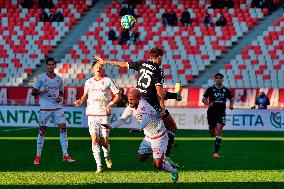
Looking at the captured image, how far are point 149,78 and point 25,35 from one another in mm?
33075

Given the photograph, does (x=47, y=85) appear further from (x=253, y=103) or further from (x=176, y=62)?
(x=176, y=62)

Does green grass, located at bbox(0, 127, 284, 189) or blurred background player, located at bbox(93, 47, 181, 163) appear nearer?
green grass, located at bbox(0, 127, 284, 189)

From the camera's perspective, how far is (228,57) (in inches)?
1745

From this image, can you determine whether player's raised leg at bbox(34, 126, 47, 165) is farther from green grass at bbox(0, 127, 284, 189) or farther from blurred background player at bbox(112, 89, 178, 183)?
blurred background player at bbox(112, 89, 178, 183)

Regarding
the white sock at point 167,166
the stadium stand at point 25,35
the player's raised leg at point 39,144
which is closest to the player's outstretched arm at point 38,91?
the player's raised leg at point 39,144

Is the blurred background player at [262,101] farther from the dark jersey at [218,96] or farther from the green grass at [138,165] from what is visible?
the dark jersey at [218,96]

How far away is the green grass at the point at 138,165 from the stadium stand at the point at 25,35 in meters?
16.1

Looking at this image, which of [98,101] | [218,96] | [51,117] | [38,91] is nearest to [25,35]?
[218,96]

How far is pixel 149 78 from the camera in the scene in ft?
52.3

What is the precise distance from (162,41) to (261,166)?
92.3ft

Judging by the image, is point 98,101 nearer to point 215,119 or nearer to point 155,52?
point 155,52

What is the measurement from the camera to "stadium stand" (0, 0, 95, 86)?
45500 millimetres

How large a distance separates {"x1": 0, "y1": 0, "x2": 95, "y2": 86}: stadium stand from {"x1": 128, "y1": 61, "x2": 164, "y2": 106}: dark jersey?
A: 29076 mm

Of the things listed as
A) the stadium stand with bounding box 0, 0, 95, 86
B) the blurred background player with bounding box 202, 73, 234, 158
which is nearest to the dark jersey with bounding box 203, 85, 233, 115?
the blurred background player with bounding box 202, 73, 234, 158
